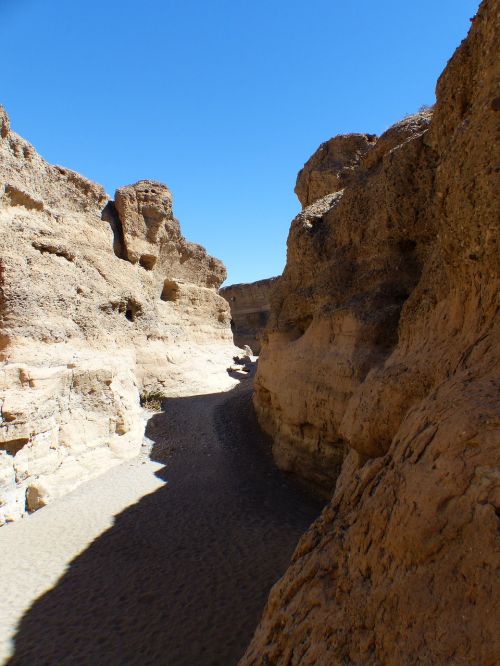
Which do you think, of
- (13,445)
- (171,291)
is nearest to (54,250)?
(171,291)

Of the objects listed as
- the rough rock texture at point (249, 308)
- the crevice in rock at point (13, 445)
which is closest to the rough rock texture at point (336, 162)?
the crevice in rock at point (13, 445)

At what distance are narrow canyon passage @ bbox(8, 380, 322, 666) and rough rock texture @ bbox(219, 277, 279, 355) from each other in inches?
912

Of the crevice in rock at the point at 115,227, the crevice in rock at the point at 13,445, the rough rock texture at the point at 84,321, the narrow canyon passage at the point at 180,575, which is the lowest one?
the narrow canyon passage at the point at 180,575

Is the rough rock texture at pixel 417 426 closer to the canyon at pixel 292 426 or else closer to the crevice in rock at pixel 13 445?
the canyon at pixel 292 426

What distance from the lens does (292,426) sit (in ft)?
29.5

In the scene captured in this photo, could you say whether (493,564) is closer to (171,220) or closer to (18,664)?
(18,664)

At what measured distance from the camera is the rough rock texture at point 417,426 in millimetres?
2135

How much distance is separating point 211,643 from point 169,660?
1.53ft

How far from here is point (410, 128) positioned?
7922mm

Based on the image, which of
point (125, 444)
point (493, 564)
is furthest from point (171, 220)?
point (493, 564)

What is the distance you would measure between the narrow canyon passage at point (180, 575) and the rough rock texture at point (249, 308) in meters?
23.2

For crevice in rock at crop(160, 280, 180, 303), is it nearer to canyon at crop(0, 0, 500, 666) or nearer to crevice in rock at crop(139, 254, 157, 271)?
crevice in rock at crop(139, 254, 157, 271)

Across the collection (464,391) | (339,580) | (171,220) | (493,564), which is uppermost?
(171,220)

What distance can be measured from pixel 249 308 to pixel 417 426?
30538 millimetres
